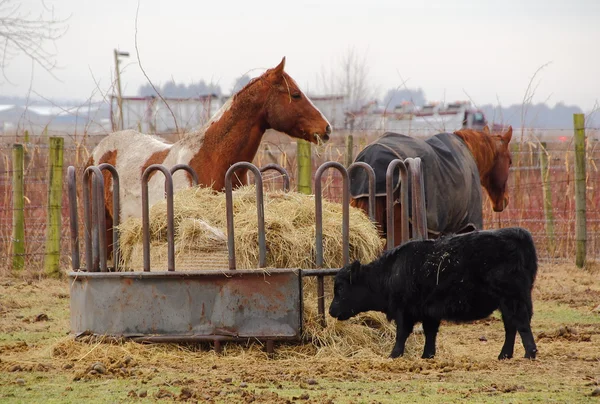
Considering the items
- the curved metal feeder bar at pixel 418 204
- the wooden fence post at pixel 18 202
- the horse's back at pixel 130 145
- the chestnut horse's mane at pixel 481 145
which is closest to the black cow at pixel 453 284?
the curved metal feeder bar at pixel 418 204

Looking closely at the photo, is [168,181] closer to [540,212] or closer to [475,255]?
[475,255]

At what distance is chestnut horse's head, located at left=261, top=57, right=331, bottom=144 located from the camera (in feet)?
27.5

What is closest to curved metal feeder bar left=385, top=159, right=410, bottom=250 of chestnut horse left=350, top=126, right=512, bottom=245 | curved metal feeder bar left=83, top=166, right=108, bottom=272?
chestnut horse left=350, top=126, right=512, bottom=245

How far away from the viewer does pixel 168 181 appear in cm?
653

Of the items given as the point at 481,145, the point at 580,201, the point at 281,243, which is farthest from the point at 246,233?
the point at 580,201

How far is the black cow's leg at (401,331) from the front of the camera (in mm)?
6340

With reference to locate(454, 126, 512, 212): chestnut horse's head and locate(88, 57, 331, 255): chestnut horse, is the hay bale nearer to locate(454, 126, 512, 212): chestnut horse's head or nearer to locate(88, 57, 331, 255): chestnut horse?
locate(88, 57, 331, 255): chestnut horse

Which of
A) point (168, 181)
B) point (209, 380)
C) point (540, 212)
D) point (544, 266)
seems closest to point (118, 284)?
point (168, 181)

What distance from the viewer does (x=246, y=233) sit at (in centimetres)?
664

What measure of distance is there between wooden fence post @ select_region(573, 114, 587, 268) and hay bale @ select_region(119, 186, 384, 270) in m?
6.31

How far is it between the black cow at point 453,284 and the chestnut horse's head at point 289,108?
7.56 ft

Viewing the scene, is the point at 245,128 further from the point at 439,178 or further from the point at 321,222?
the point at 321,222

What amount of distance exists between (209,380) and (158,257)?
1664 millimetres

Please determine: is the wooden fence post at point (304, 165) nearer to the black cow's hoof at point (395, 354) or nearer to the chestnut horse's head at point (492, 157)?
the chestnut horse's head at point (492, 157)
